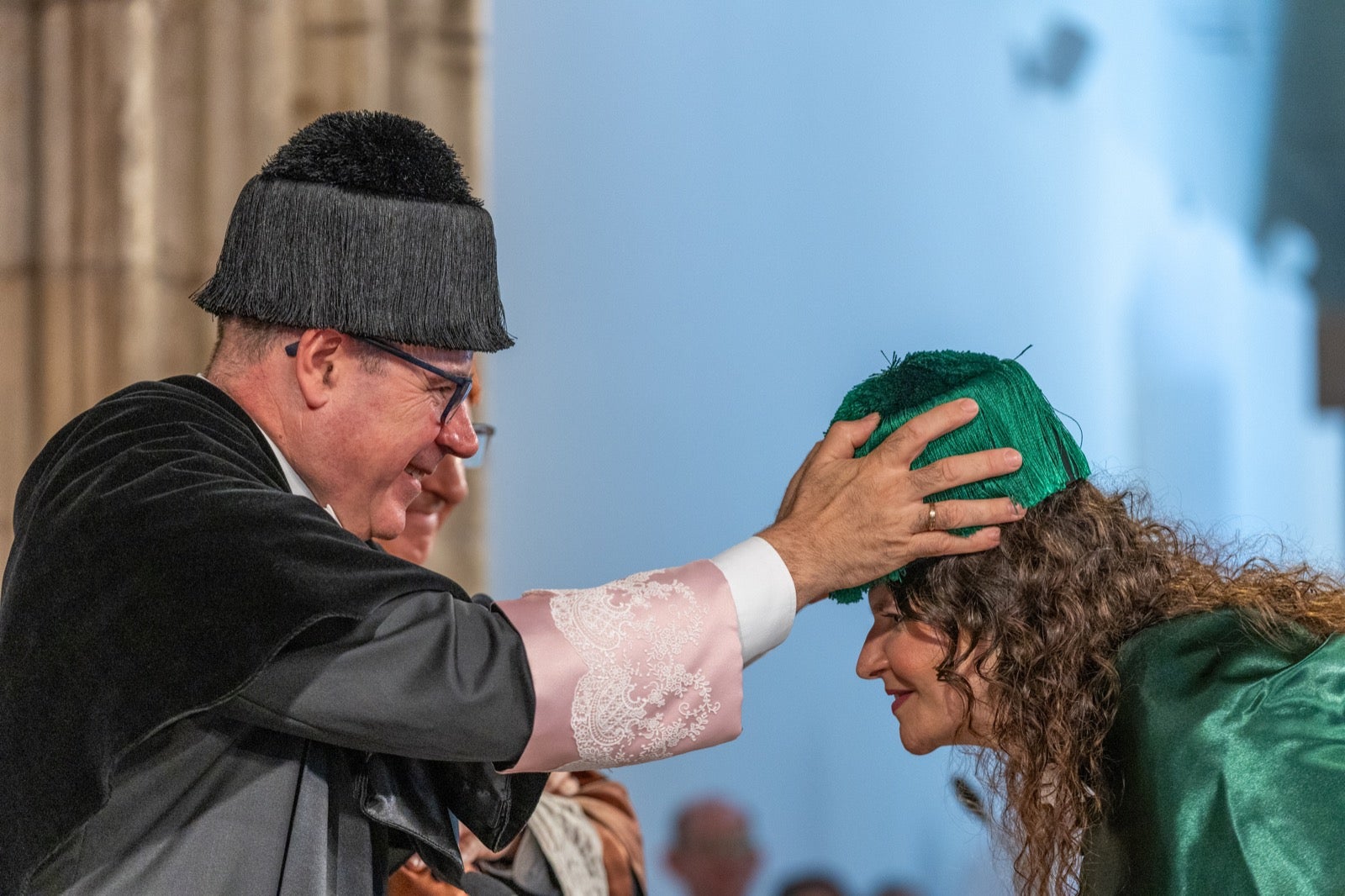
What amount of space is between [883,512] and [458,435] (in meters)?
0.61

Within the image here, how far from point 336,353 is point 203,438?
250 millimetres

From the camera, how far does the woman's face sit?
205 centimetres

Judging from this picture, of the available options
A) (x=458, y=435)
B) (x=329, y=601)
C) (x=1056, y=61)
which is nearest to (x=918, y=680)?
(x=458, y=435)

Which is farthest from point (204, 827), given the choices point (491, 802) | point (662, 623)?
point (662, 623)

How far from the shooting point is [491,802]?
70.2 inches

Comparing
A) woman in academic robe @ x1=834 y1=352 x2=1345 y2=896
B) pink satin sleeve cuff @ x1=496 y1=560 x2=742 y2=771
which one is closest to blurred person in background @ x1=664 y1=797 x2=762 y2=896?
woman in academic robe @ x1=834 y1=352 x2=1345 y2=896

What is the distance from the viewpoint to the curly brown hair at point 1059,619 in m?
1.90

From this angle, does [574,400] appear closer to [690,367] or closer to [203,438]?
[690,367]

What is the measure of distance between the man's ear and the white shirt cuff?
0.58 metres

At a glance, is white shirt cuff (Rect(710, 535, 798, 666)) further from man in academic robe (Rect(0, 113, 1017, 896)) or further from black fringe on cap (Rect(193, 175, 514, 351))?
black fringe on cap (Rect(193, 175, 514, 351))

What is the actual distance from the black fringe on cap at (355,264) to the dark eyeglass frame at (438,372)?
0.06 ft

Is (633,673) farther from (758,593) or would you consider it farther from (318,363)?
(318,363)

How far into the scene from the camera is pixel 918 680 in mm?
2088

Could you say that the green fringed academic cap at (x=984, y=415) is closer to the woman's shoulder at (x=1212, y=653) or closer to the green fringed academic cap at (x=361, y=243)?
the woman's shoulder at (x=1212, y=653)
